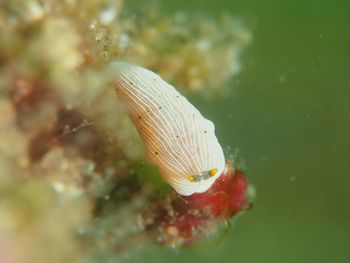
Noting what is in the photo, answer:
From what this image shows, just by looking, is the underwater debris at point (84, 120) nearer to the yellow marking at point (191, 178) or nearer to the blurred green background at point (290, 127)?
the blurred green background at point (290, 127)

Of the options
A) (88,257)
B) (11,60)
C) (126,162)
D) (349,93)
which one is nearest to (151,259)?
(88,257)

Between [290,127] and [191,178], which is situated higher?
[191,178]

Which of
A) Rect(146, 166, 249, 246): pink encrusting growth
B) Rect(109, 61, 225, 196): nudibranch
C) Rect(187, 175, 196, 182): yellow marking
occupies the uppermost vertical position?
Rect(109, 61, 225, 196): nudibranch

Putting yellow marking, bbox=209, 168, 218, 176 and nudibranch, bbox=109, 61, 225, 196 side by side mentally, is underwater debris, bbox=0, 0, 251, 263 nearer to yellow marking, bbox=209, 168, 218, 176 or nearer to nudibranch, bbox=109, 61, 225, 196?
nudibranch, bbox=109, 61, 225, 196

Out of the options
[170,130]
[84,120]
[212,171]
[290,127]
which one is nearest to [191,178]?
[212,171]

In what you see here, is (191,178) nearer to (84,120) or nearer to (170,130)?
(170,130)

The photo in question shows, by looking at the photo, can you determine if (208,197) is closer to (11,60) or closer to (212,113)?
(212,113)

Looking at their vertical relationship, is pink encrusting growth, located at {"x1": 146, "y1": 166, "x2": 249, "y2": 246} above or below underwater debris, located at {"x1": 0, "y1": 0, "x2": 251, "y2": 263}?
below

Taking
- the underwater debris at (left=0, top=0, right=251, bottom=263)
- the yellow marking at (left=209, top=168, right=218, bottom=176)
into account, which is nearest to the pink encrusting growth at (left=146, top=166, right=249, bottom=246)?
the underwater debris at (left=0, top=0, right=251, bottom=263)
